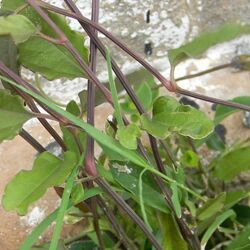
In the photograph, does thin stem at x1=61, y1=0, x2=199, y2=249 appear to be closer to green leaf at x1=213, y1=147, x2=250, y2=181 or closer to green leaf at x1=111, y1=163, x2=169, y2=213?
green leaf at x1=111, y1=163, x2=169, y2=213

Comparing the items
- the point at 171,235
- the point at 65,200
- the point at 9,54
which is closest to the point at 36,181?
the point at 65,200

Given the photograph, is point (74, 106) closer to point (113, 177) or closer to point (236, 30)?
point (113, 177)

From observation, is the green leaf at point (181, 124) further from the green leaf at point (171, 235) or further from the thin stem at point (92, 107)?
the green leaf at point (171, 235)

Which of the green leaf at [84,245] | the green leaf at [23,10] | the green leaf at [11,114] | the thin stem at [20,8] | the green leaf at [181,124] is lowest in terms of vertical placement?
the green leaf at [84,245]

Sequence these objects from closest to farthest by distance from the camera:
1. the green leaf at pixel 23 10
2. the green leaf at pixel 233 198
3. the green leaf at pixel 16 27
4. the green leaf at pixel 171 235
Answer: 1. the green leaf at pixel 16 27
2. the green leaf at pixel 23 10
3. the green leaf at pixel 171 235
4. the green leaf at pixel 233 198

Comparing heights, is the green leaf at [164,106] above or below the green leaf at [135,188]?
above

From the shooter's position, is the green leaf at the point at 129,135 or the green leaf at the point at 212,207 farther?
the green leaf at the point at 212,207

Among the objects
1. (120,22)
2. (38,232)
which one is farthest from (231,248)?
(120,22)

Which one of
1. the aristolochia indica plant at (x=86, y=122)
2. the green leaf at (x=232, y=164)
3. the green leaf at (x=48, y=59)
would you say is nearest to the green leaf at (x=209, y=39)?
the aristolochia indica plant at (x=86, y=122)
